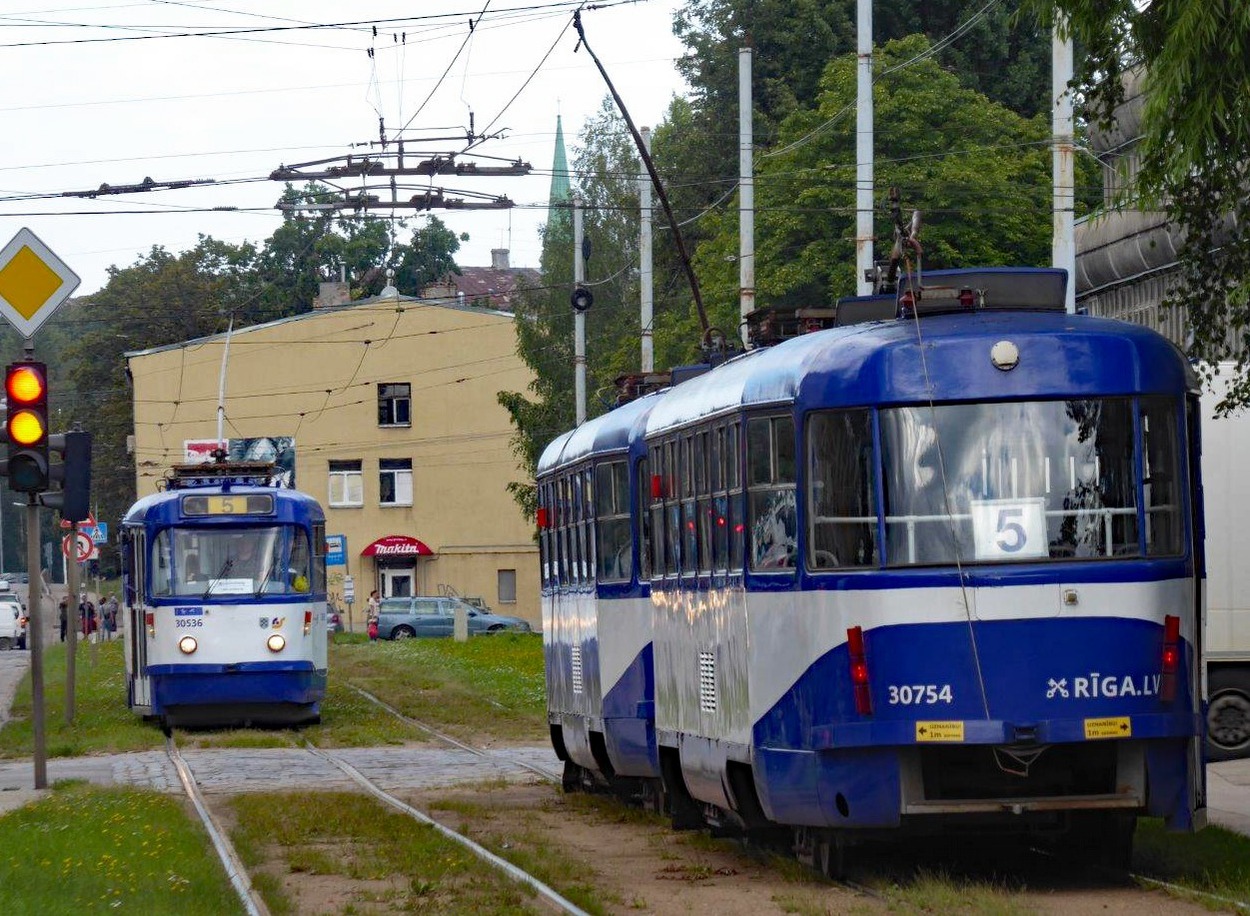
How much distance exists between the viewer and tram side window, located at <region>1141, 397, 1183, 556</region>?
38.5ft

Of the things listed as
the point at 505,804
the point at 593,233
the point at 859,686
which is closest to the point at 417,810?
the point at 505,804

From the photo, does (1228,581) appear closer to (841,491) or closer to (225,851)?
(841,491)

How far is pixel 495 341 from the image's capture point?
8375 cm

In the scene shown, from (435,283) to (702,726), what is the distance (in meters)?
85.8

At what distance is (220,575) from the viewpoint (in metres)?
28.0

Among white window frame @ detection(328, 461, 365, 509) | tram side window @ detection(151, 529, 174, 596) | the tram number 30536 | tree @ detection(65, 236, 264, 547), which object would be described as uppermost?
tree @ detection(65, 236, 264, 547)

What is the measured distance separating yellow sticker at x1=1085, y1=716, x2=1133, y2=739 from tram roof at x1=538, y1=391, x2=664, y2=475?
5.78 meters

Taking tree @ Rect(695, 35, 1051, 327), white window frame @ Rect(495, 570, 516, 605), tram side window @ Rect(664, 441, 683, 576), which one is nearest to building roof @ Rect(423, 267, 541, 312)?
white window frame @ Rect(495, 570, 516, 605)

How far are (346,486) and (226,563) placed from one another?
5738cm

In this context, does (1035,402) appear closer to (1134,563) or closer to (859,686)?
(1134,563)

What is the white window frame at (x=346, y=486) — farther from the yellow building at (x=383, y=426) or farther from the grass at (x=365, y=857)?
the grass at (x=365, y=857)

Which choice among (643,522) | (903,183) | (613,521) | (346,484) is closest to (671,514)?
(643,522)

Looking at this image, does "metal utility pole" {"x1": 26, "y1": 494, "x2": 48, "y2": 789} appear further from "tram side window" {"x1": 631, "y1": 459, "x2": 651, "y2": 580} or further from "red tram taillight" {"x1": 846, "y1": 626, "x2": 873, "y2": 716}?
"red tram taillight" {"x1": 846, "y1": 626, "x2": 873, "y2": 716}

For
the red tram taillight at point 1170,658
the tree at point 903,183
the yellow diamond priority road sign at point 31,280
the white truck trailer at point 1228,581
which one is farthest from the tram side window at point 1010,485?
the tree at point 903,183
